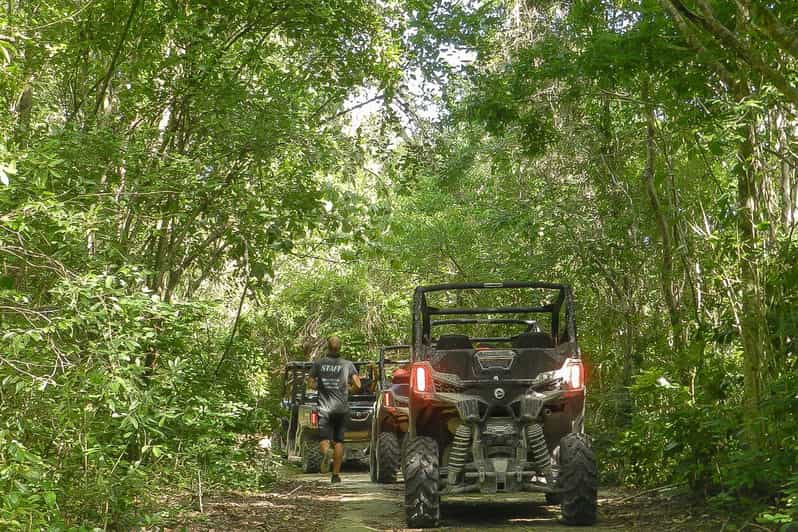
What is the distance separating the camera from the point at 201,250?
14055 millimetres

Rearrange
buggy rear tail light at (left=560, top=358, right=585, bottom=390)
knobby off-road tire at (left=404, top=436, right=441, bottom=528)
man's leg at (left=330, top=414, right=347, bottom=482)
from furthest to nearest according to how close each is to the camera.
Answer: man's leg at (left=330, top=414, right=347, bottom=482), buggy rear tail light at (left=560, top=358, right=585, bottom=390), knobby off-road tire at (left=404, top=436, right=441, bottom=528)

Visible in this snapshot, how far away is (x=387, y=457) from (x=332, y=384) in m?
1.51

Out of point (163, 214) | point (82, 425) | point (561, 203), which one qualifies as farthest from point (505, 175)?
point (82, 425)

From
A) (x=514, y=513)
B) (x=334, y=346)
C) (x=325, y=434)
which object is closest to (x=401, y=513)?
(x=514, y=513)

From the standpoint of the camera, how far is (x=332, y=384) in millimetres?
14961

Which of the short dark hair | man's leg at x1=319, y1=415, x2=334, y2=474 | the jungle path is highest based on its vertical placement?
the short dark hair

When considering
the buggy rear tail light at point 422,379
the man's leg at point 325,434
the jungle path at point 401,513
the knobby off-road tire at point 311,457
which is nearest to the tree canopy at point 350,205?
the jungle path at point 401,513

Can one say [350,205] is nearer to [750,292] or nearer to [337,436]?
[337,436]

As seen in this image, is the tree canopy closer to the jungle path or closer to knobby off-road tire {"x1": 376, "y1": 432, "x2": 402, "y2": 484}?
the jungle path

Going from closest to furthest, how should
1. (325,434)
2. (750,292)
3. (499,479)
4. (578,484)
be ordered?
(750,292) < (578,484) < (499,479) < (325,434)

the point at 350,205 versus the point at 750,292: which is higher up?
the point at 350,205

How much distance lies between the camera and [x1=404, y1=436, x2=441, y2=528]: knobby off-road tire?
32.2 feet

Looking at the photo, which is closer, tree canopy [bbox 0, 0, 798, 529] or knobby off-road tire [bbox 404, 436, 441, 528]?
tree canopy [bbox 0, 0, 798, 529]

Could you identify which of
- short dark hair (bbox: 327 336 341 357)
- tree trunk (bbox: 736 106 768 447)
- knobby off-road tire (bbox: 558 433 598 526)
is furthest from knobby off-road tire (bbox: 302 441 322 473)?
tree trunk (bbox: 736 106 768 447)
